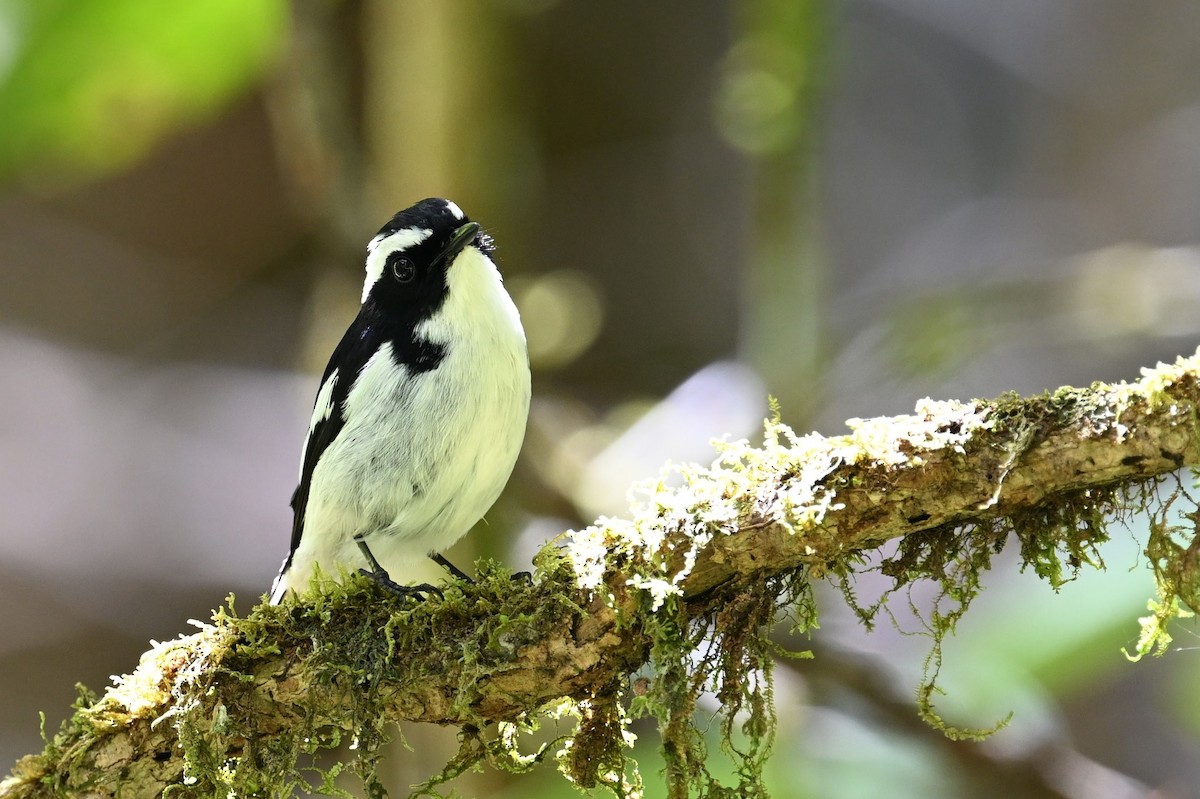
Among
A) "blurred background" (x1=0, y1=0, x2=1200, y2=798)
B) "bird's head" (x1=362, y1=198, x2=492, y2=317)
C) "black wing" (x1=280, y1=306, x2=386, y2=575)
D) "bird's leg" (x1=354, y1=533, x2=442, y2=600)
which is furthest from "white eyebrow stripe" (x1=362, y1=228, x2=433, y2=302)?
"blurred background" (x1=0, y1=0, x2=1200, y2=798)

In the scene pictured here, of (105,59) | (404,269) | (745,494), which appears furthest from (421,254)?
(105,59)

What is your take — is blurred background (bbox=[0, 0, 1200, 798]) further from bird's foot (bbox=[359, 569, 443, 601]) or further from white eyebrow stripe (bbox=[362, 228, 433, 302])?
white eyebrow stripe (bbox=[362, 228, 433, 302])

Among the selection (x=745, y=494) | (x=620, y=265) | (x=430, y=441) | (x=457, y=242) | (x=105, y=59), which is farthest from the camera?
(x=620, y=265)

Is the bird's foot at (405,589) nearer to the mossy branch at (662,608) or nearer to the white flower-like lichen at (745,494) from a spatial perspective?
the mossy branch at (662,608)

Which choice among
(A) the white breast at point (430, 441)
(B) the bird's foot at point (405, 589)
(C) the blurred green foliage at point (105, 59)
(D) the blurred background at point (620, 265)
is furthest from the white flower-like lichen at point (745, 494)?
(C) the blurred green foliage at point (105, 59)

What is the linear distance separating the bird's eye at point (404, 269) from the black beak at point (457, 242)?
8 centimetres

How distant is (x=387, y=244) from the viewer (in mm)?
3164

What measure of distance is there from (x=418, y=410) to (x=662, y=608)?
102cm

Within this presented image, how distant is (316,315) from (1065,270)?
3.00 m

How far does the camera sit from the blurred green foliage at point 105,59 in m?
3.85

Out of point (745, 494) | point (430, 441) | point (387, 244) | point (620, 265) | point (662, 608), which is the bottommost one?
point (662, 608)

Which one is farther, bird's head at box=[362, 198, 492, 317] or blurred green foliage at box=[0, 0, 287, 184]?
blurred green foliage at box=[0, 0, 287, 184]

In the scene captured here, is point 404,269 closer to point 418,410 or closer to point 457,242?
point 457,242

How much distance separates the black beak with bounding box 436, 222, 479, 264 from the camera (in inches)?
120
